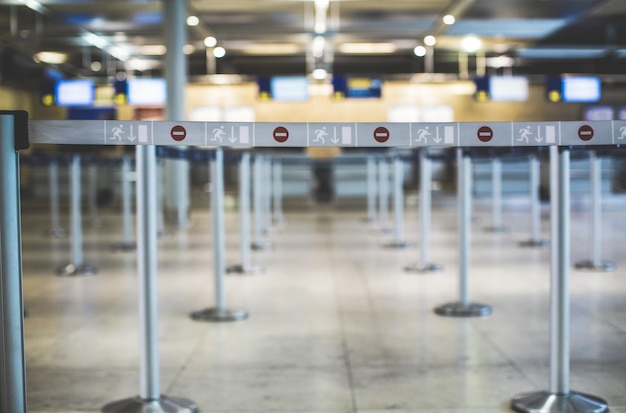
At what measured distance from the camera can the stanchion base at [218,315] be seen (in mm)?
4906

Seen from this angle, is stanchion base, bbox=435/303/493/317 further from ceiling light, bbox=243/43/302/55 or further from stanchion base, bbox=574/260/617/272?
ceiling light, bbox=243/43/302/55

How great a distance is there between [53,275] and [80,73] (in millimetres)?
17459

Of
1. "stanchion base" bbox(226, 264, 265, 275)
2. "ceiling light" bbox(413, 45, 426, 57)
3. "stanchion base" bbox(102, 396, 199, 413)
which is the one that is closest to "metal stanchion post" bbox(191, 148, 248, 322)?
"stanchion base" bbox(102, 396, 199, 413)

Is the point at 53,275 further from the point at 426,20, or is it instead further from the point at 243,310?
the point at 426,20

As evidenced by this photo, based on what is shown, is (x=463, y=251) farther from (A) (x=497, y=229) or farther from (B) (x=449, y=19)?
(B) (x=449, y=19)

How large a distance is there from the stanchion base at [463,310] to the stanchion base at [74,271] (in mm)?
3416

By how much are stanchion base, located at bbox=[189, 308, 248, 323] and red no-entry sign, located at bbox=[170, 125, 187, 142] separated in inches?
94.4

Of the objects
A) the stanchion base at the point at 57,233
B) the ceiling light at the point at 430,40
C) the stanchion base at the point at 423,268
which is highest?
the ceiling light at the point at 430,40

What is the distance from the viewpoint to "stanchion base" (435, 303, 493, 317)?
498 centimetres

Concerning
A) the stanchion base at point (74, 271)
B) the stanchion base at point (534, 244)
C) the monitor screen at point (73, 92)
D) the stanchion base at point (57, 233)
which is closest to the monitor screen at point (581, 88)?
the monitor screen at point (73, 92)

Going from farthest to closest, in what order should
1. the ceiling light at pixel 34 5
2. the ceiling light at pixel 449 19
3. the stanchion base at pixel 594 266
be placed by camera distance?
the ceiling light at pixel 449 19 < the ceiling light at pixel 34 5 < the stanchion base at pixel 594 266

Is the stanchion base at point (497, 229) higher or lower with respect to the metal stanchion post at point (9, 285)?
lower

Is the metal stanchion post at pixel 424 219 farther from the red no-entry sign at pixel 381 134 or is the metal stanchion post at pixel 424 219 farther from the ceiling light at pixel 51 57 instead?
the ceiling light at pixel 51 57

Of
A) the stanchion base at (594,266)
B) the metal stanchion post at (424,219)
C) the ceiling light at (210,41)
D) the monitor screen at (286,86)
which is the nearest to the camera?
the metal stanchion post at (424,219)
